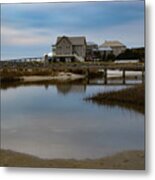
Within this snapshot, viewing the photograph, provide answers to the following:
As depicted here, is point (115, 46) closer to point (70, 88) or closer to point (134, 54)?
point (134, 54)

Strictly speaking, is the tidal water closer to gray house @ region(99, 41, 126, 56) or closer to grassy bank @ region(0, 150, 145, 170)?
grassy bank @ region(0, 150, 145, 170)

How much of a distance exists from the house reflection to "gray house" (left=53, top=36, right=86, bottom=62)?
0.13 m

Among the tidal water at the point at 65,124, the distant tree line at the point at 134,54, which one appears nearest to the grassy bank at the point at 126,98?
the tidal water at the point at 65,124

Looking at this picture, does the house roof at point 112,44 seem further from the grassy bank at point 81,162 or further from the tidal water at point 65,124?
the grassy bank at point 81,162

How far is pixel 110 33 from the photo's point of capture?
7.33ft

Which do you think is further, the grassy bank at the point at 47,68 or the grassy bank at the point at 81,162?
the grassy bank at the point at 47,68

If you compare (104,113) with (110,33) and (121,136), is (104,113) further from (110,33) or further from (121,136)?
(110,33)

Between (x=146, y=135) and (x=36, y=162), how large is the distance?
563mm

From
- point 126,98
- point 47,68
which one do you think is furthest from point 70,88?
point 126,98

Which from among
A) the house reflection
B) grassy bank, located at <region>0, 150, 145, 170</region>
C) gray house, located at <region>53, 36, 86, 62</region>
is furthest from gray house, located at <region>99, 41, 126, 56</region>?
grassy bank, located at <region>0, 150, 145, 170</region>

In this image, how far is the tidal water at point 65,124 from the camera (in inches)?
86.7

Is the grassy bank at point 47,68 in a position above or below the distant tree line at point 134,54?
below

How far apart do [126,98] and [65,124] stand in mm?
329

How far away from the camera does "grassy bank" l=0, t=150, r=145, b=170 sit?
2.18 meters
